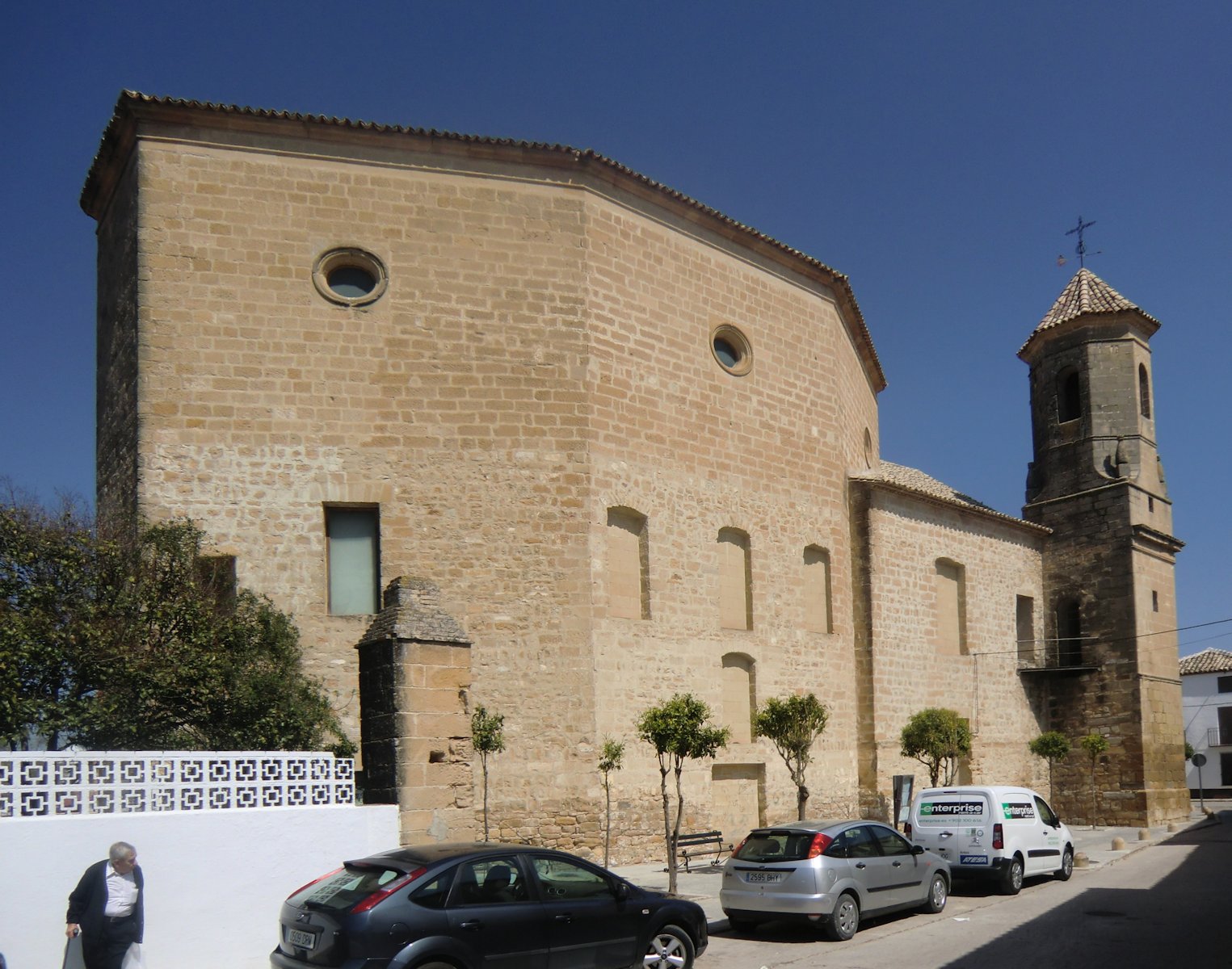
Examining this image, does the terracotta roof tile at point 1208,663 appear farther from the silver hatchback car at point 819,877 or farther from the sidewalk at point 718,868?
the silver hatchback car at point 819,877

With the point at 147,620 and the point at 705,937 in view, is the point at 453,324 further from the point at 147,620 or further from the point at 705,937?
the point at 705,937

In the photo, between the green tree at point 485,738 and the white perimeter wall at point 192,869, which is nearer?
the white perimeter wall at point 192,869

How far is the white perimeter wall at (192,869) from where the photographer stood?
912cm

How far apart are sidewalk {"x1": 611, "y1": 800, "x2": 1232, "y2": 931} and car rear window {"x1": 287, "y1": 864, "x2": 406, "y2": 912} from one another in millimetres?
5996

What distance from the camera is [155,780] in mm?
10141

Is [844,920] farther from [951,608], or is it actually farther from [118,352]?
[951,608]

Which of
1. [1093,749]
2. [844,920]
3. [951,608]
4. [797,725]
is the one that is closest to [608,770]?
[797,725]

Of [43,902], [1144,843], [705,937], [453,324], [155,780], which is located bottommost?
[1144,843]

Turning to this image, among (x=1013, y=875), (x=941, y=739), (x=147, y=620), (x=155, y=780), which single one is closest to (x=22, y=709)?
(x=147, y=620)

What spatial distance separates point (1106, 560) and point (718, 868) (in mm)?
17476

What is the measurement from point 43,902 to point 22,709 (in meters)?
4.09

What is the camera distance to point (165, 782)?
10156mm

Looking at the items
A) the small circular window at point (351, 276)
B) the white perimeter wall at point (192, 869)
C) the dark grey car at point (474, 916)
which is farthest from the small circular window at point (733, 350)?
the dark grey car at point (474, 916)

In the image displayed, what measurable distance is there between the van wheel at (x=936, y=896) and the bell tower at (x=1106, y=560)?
17.1m
